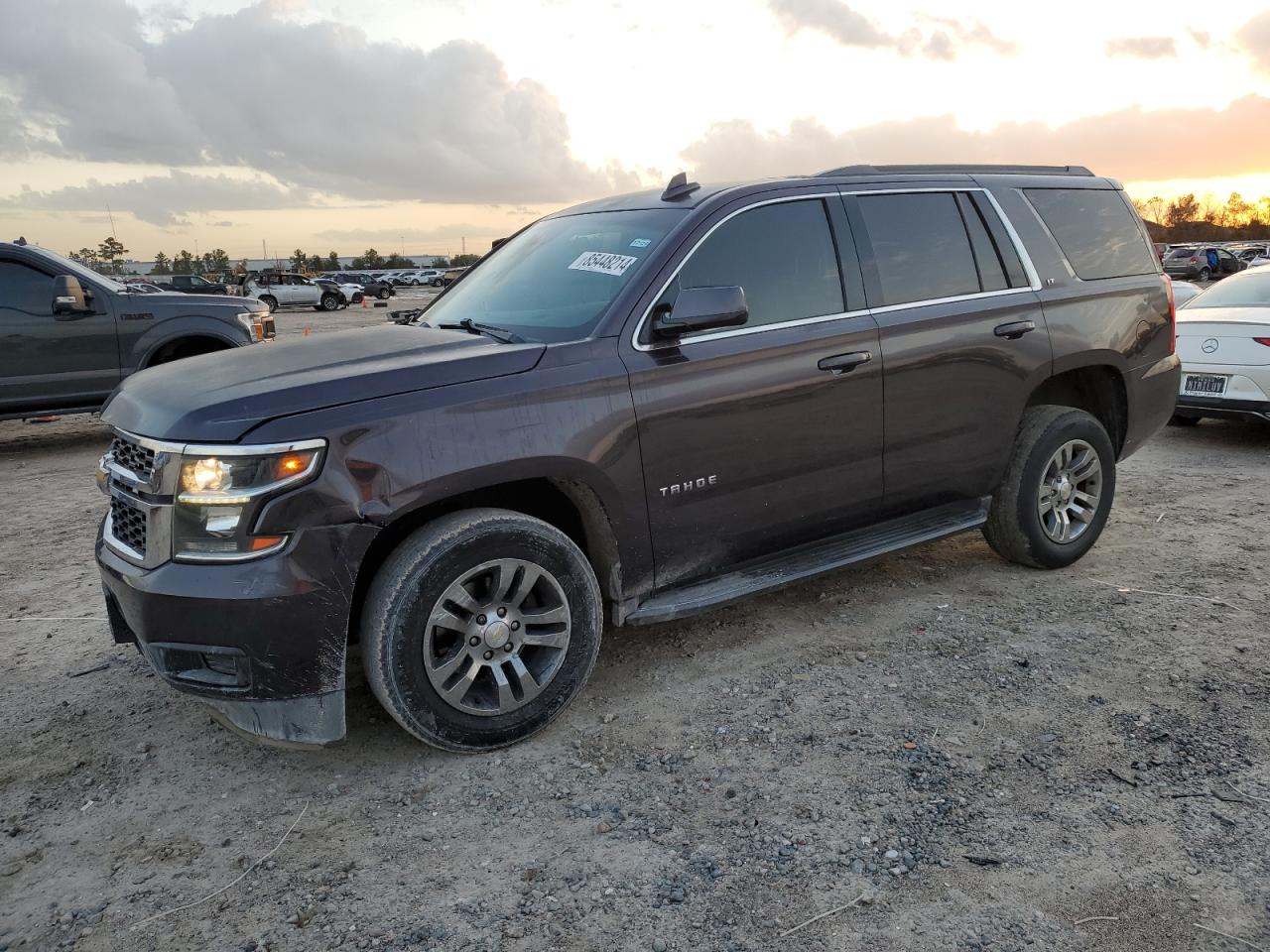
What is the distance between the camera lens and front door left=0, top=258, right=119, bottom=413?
8609 mm

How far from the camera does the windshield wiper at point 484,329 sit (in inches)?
144

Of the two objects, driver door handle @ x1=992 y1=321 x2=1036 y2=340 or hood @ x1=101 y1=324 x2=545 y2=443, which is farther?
driver door handle @ x1=992 y1=321 x2=1036 y2=340

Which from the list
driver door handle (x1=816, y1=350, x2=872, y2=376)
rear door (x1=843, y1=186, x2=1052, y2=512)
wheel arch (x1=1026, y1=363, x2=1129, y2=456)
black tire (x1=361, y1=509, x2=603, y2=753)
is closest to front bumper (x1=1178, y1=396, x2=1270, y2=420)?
wheel arch (x1=1026, y1=363, x2=1129, y2=456)

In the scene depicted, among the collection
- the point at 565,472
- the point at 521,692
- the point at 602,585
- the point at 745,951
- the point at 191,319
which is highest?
the point at 191,319

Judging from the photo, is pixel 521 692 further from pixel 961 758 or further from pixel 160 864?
pixel 961 758

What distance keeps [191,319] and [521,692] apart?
294 inches

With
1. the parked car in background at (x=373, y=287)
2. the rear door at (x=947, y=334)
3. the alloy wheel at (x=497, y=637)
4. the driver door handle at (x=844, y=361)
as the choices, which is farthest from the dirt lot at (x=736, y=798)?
the parked car in background at (x=373, y=287)

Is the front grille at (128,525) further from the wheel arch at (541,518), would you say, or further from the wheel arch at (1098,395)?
the wheel arch at (1098,395)

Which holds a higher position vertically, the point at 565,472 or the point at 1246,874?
the point at 565,472

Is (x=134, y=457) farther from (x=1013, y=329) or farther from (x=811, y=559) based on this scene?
(x=1013, y=329)

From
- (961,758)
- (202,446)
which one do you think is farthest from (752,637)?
(202,446)

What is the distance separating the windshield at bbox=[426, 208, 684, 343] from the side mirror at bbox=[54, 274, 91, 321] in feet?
19.1

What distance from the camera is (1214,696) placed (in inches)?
143

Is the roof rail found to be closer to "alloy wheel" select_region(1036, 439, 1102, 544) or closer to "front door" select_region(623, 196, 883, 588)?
"front door" select_region(623, 196, 883, 588)
